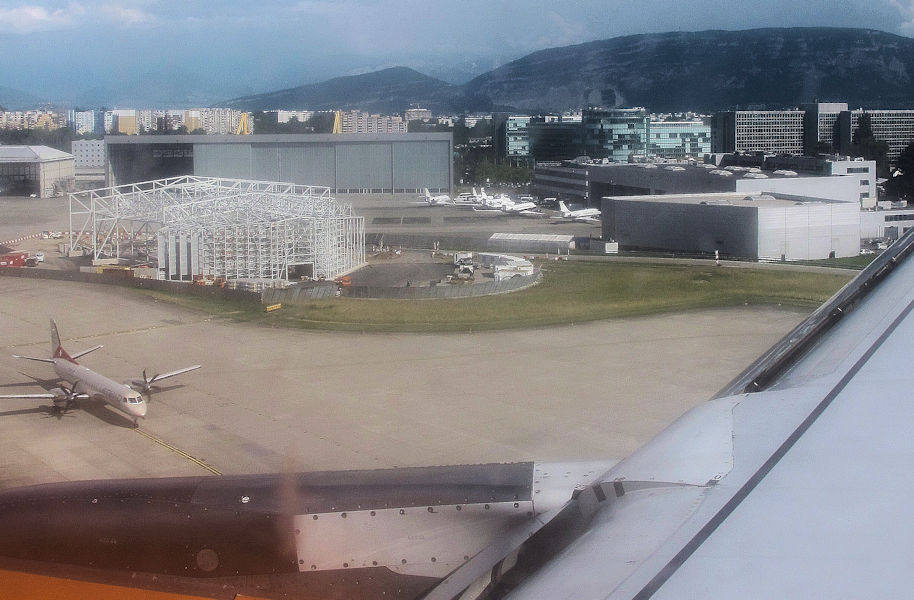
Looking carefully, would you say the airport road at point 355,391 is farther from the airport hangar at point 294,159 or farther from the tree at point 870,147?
the tree at point 870,147

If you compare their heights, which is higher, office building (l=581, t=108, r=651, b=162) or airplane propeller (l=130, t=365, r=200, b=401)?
office building (l=581, t=108, r=651, b=162)

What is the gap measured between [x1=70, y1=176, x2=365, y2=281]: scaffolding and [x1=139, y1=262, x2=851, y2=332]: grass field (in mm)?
3214

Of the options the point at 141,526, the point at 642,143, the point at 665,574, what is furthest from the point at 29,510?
the point at 642,143

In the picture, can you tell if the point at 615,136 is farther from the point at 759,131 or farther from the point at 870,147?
the point at 870,147

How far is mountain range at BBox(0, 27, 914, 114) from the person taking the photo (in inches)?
705

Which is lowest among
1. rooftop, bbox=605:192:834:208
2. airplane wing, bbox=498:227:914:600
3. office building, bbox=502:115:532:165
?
airplane wing, bbox=498:227:914:600

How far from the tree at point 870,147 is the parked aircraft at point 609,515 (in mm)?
19724

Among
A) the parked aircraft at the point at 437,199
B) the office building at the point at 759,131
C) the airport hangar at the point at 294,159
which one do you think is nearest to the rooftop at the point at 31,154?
the airport hangar at the point at 294,159

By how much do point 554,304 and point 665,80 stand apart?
104 ft

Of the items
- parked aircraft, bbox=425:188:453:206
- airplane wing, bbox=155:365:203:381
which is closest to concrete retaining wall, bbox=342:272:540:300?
airplane wing, bbox=155:365:203:381

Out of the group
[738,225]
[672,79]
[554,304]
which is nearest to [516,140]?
[738,225]

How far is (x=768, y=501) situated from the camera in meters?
1.22

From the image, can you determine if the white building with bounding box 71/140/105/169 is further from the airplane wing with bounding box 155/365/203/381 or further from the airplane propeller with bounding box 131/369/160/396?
the airplane propeller with bounding box 131/369/160/396

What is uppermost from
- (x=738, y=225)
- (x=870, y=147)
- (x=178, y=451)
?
(x=870, y=147)
